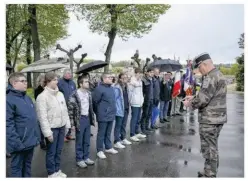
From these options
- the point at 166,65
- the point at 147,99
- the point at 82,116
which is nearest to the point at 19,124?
the point at 82,116

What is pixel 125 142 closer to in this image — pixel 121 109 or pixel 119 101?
pixel 121 109

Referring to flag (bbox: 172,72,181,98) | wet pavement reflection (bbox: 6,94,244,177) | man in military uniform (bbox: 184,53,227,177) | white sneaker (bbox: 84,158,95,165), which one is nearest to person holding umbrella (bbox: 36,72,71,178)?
wet pavement reflection (bbox: 6,94,244,177)

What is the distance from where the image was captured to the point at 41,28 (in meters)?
24.5

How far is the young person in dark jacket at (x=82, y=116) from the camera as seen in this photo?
5371 millimetres

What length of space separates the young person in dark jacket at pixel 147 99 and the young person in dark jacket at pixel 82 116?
9.22 feet

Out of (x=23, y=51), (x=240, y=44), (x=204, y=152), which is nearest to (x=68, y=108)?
(x=204, y=152)

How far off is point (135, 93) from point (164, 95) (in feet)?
10.7

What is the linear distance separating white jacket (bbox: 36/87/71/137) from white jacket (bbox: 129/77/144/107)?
2880mm

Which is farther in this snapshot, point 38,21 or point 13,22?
point 38,21

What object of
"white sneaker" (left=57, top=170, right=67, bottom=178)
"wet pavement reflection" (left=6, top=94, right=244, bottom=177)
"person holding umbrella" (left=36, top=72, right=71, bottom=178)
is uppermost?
"person holding umbrella" (left=36, top=72, right=71, bottom=178)

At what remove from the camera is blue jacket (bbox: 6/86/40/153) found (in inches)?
157

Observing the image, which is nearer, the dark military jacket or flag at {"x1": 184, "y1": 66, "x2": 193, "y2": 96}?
the dark military jacket

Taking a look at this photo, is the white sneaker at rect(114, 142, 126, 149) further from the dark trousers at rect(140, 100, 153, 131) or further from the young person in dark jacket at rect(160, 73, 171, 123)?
the young person in dark jacket at rect(160, 73, 171, 123)

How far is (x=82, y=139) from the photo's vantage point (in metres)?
5.57
